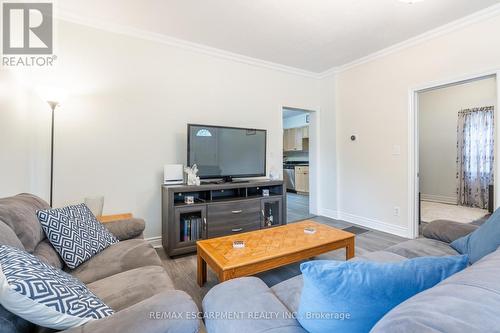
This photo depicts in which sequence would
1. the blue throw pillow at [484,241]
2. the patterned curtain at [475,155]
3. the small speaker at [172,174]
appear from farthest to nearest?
the patterned curtain at [475,155] < the small speaker at [172,174] < the blue throw pillow at [484,241]

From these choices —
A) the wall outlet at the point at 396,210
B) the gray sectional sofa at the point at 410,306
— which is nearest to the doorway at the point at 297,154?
the wall outlet at the point at 396,210

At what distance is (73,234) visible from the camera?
152 centimetres

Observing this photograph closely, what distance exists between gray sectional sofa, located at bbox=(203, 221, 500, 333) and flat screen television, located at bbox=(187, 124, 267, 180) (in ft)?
6.67

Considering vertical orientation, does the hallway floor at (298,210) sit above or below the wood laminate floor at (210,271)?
above

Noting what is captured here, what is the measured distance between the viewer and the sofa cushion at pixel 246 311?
2.62 ft

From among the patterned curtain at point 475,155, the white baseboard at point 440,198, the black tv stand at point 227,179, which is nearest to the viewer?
the black tv stand at point 227,179

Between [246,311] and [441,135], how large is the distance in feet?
21.8

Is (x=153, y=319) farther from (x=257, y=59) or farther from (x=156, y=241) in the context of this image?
(x=257, y=59)

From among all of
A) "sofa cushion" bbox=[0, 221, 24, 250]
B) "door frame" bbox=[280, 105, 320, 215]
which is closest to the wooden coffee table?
"sofa cushion" bbox=[0, 221, 24, 250]

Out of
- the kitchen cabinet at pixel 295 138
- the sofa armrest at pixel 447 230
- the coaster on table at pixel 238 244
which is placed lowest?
the coaster on table at pixel 238 244

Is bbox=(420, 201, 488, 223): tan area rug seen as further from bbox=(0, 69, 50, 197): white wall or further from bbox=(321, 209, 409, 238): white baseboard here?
bbox=(0, 69, 50, 197): white wall

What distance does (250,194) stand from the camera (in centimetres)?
341

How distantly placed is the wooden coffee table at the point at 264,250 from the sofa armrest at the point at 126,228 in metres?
0.55

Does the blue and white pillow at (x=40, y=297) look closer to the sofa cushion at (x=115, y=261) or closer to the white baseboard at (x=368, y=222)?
the sofa cushion at (x=115, y=261)
